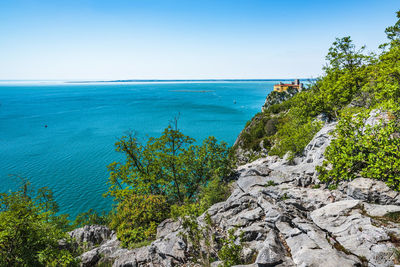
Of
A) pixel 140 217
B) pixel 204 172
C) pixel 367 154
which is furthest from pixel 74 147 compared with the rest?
pixel 367 154

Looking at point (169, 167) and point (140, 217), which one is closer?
point (140, 217)

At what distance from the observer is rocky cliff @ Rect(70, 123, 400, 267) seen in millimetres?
6266

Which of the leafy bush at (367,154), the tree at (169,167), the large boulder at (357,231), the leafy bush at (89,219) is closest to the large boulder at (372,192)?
the leafy bush at (367,154)

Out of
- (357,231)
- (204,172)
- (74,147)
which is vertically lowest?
(74,147)

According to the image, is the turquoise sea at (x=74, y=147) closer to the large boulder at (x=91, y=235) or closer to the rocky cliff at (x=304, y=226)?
the large boulder at (x=91, y=235)

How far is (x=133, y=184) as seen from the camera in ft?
69.2

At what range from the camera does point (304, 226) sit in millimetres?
8023

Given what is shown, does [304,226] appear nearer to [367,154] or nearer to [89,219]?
[367,154]

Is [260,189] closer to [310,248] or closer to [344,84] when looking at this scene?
[310,248]

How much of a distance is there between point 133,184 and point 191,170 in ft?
21.8

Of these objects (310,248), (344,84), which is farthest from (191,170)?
(344,84)

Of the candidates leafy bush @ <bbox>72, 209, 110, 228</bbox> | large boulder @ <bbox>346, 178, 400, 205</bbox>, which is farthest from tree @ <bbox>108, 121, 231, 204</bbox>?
large boulder @ <bbox>346, 178, 400, 205</bbox>

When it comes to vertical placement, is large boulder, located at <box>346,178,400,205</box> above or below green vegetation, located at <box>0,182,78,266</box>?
above

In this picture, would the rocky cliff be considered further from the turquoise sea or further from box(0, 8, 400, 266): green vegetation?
the turquoise sea
